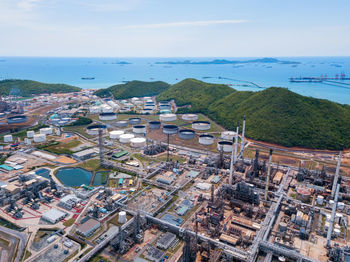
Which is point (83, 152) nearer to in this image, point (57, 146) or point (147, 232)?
point (57, 146)

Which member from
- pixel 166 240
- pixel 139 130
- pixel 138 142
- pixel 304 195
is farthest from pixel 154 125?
pixel 166 240

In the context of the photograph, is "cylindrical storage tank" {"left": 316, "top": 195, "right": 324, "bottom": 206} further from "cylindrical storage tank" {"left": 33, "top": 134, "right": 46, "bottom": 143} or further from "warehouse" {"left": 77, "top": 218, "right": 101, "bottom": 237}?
"cylindrical storage tank" {"left": 33, "top": 134, "right": 46, "bottom": 143}

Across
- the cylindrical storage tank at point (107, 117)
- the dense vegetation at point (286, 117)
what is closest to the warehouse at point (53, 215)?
the dense vegetation at point (286, 117)

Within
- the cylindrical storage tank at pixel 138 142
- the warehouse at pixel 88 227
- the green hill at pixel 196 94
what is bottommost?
the warehouse at pixel 88 227

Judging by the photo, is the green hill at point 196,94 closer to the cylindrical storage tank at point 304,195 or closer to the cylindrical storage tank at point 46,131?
the cylindrical storage tank at point 46,131

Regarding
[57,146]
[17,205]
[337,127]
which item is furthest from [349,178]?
[57,146]

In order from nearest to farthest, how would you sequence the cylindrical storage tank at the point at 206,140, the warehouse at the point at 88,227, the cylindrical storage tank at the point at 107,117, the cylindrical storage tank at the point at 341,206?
the warehouse at the point at 88,227
the cylindrical storage tank at the point at 341,206
the cylindrical storage tank at the point at 206,140
the cylindrical storage tank at the point at 107,117
